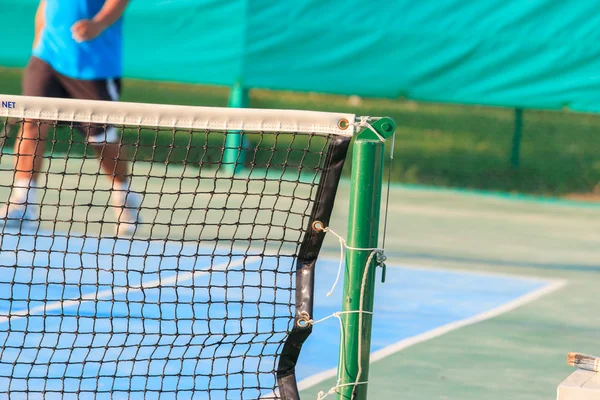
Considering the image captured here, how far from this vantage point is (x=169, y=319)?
3406 millimetres

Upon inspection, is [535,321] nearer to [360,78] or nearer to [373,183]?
[373,183]

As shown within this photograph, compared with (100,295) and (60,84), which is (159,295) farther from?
(60,84)

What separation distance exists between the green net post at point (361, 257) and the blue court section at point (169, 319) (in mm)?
324

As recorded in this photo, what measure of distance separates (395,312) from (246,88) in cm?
492

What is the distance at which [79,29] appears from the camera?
6.24m

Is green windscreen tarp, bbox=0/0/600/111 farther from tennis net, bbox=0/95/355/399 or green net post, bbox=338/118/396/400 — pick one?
green net post, bbox=338/118/396/400

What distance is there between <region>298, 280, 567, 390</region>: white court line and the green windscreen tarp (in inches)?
135

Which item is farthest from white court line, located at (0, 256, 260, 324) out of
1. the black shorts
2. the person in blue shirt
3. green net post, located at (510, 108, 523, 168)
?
green net post, located at (510, 108, 523, 168)

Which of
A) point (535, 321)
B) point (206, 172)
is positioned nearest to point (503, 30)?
point (206, 172)

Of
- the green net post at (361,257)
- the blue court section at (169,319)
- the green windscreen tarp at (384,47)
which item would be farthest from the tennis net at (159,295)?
the green windscreen tarp at (384,47)

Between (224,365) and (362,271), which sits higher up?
(362,271)

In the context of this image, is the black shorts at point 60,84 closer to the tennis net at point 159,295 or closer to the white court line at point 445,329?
the tennis net at point 159,295

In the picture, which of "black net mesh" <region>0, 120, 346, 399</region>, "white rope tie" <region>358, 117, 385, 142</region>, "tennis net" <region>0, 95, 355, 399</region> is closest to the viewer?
"white rope tie" <region>358, 117, 385, 142</region>

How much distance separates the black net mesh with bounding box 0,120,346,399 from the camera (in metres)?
3.16
